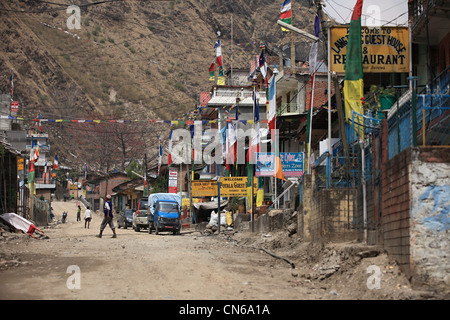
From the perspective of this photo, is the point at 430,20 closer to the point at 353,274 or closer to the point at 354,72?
the point at 354,72

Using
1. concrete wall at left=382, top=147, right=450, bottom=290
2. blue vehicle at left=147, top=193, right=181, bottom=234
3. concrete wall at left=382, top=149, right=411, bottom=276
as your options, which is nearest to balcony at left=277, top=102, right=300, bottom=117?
blue vehicle at left=147, top=193, right=181, bottom=234

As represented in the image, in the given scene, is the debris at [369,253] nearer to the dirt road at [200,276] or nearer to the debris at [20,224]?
the dirt road at [200,276]

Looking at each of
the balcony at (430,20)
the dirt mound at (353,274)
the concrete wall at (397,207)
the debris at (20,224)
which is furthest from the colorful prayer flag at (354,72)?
the debris at (20,224)

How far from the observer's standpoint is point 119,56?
133500 mm

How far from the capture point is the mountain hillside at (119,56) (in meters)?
109

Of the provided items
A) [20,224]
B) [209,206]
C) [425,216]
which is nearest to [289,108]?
[209,206]

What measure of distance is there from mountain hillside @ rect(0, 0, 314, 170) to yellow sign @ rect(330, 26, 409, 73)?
254 ft

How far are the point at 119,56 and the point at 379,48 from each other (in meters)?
119

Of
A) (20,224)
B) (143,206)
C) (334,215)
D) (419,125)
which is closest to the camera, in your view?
(419,125)

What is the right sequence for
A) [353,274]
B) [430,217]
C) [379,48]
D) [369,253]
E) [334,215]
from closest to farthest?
[430,217], [353,274], [369,253], [334,215], [379,48]

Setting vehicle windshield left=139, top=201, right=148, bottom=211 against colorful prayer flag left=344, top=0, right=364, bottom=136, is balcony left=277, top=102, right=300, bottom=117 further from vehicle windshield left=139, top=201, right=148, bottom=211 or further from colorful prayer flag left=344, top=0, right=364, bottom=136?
colorful prayer flag left=344, top=0, right=364, bottom=136

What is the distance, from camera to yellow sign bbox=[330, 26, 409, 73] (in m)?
19.1
